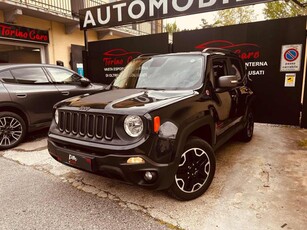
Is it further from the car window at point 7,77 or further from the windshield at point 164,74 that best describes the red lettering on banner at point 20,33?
the windshield at point 164,74

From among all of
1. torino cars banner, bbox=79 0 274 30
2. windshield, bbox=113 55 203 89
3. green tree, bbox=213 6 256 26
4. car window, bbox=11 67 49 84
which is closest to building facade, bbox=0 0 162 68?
torino cars banner, bbox=79 0 274 30

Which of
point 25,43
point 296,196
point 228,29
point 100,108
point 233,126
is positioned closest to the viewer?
point 100,108

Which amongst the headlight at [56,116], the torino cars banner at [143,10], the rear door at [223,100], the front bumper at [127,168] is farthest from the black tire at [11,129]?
the torino cars banner at [143,10]

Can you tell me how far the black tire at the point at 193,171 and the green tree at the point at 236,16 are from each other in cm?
2020

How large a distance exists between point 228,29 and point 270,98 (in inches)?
80.9

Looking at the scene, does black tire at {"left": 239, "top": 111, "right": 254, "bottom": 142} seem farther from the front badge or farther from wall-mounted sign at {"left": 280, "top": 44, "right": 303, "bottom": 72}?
the front badge

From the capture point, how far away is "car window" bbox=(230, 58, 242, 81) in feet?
14.2

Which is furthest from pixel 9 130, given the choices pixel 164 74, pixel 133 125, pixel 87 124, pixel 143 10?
pixel 143 10

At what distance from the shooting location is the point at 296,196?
9.57 feet

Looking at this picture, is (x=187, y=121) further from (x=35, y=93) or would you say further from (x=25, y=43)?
(x=25, y=43)

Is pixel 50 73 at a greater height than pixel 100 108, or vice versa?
pixel 50 73

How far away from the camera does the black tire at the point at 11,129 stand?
4.67m

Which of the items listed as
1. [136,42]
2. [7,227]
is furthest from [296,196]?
[136,42]

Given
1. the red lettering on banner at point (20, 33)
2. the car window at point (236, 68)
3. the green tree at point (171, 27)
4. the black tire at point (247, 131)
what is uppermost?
the green tree at point (171, 27)
